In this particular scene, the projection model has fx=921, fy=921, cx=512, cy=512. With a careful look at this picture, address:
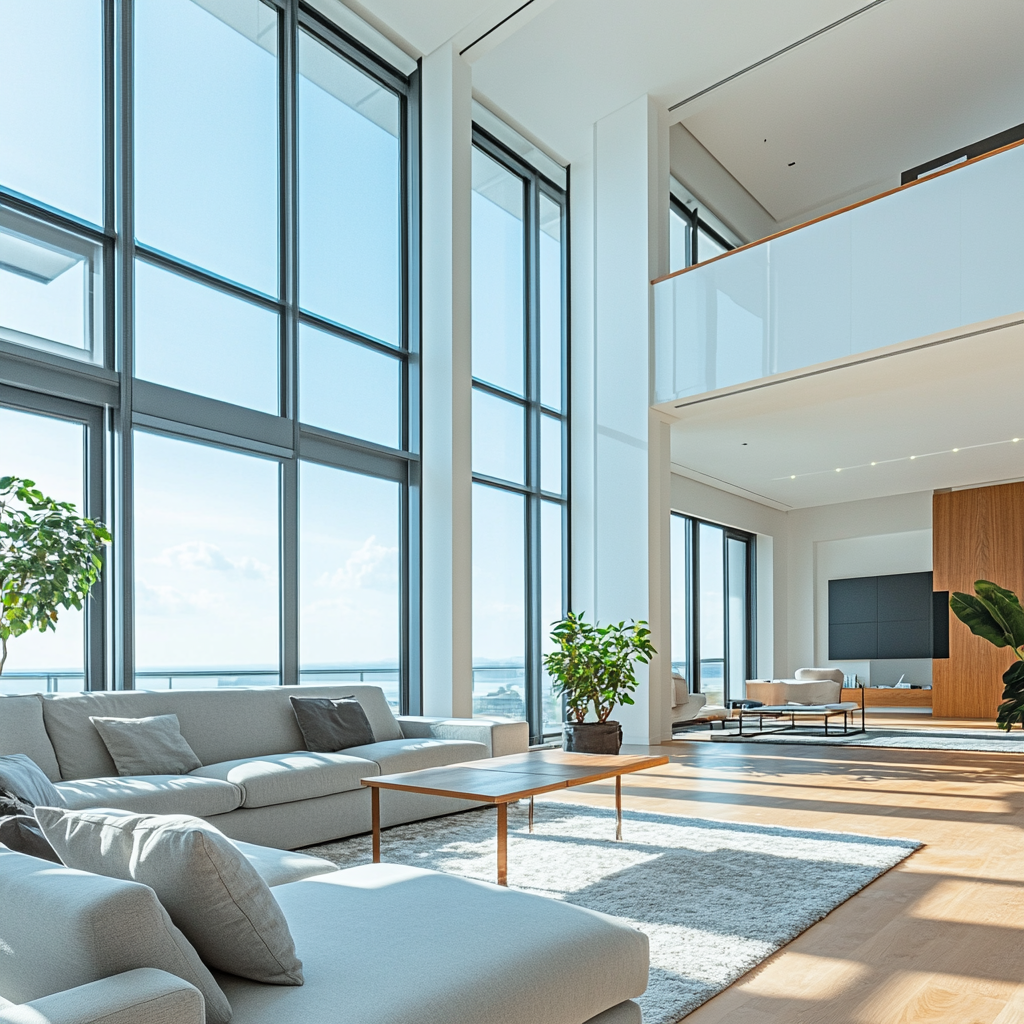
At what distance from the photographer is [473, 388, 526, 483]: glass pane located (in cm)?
832

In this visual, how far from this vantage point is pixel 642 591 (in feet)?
28.0

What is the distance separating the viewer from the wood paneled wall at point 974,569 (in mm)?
12039

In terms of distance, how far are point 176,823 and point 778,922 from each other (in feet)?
7.39

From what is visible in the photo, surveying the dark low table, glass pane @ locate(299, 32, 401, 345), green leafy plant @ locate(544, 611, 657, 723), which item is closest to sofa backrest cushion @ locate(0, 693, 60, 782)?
glass pane @ locate(299, 32, 401, 345)

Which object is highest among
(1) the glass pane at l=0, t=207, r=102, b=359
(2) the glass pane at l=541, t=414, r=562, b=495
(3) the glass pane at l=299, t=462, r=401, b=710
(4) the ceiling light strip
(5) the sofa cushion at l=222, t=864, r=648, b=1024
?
(4) the ceiling light strip

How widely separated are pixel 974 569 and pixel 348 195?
968cm

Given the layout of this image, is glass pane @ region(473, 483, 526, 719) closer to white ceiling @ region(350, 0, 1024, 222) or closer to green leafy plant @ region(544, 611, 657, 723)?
green leafy plant @ region(544, 611, 657, 723)

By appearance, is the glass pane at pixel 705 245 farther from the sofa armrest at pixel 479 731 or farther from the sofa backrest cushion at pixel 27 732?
the sofa backrest cushion at pixel 27 732

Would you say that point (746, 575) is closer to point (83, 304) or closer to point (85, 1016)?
point (83, 304)

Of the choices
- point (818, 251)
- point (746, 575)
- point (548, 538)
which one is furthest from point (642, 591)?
point (746, 575)

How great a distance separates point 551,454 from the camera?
361 inches

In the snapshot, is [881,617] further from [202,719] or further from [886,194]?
[202,719]

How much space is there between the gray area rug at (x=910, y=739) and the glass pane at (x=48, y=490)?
6299 mm

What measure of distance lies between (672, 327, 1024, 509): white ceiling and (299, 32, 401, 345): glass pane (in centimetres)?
319
